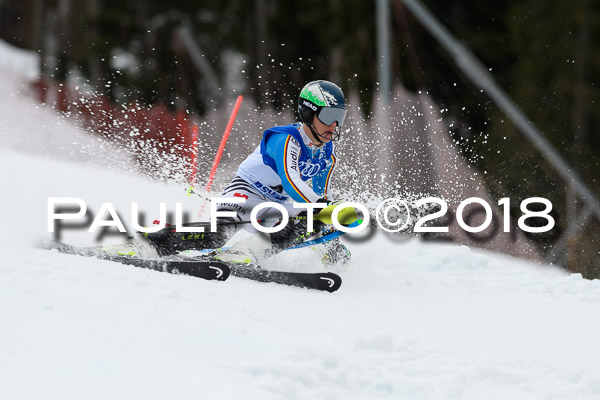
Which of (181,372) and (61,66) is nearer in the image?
(181,372)

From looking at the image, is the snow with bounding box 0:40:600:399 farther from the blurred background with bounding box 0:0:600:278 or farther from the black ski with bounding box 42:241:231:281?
the blurred background with bounding box 0:0:600:278

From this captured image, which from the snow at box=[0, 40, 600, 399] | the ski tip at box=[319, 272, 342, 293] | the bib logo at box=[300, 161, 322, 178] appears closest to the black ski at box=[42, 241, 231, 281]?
the snow at box=[0, 40, 600, 399]

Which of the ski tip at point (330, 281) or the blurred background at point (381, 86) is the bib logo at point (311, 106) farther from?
the blurred background at point (381, 86)

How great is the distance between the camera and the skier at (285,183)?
18.8ft

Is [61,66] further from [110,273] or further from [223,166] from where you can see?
[110,273]

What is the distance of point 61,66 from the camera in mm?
20234

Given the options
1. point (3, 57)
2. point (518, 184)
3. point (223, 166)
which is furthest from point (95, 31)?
point (518, 184)

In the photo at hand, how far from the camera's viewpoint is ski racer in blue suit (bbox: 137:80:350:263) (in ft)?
18.8

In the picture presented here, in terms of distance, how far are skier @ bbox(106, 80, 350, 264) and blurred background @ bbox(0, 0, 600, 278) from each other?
111 inches

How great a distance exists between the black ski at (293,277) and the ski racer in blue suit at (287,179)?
13cm

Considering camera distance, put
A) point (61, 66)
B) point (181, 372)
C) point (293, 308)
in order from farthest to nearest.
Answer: point (61, 66) < point (293, 308) < point (181, 372)

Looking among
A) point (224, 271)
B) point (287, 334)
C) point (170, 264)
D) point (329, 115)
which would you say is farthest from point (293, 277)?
point (287, 334)

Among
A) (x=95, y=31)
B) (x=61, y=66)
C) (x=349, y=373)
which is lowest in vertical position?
(x=349, y=373)

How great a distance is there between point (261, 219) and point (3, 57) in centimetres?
1746
